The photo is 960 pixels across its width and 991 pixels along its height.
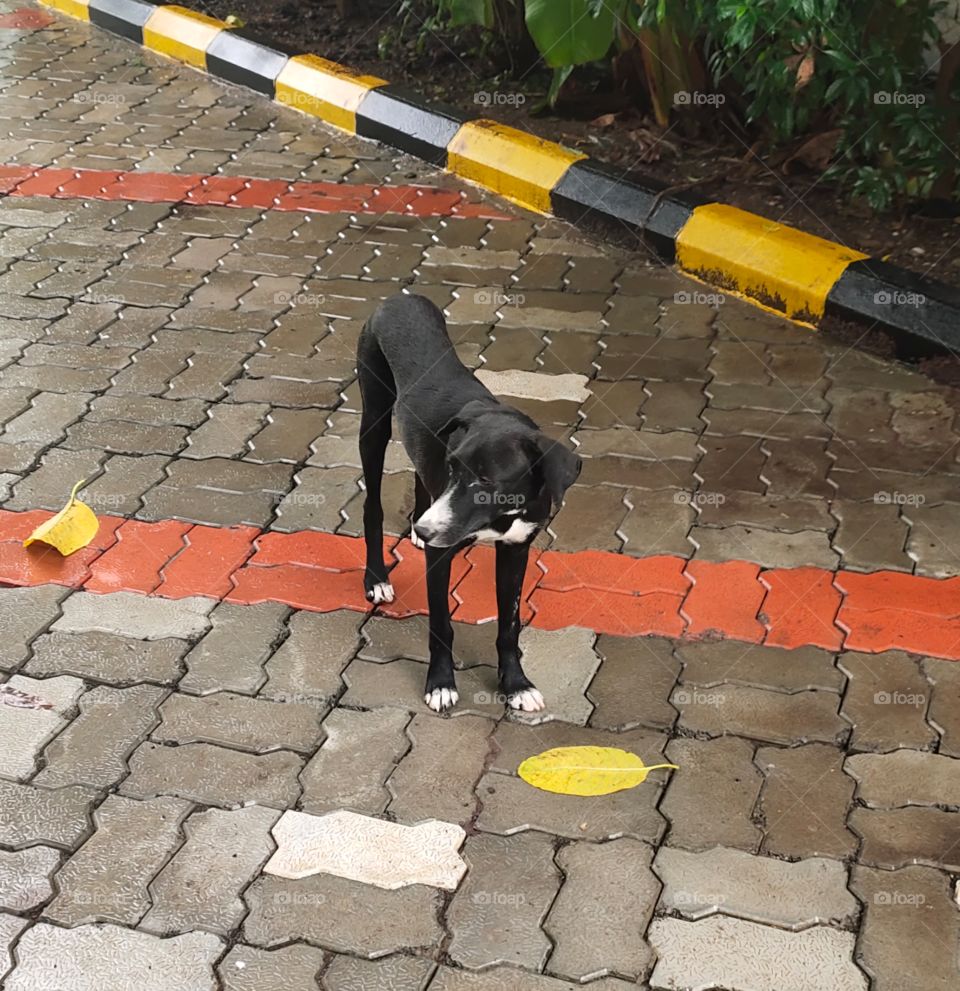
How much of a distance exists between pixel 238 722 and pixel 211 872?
23.9 inches

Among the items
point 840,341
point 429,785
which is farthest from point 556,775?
point 840,341

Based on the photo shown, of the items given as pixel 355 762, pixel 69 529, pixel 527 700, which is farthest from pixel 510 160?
pixel 355 762

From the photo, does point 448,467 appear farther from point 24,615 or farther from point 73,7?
point 73,7

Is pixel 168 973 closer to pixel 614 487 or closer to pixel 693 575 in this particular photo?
pixel 693 575

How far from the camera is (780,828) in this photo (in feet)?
12.0

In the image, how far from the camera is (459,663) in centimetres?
432

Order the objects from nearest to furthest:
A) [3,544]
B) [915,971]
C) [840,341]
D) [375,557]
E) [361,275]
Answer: [915,971] → [375,557] → [3,544] → [840,341] → [361,275]

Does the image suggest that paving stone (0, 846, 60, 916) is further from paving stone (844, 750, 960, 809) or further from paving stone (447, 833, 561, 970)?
paving stone (844, 750, 960, 809)

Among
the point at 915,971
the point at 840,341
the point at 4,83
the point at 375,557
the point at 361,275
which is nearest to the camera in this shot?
the point at 915,971

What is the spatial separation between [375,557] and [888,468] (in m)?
2.02

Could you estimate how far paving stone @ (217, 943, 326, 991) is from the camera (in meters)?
3.24

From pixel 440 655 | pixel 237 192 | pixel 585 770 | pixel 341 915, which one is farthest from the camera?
pixel 237 192

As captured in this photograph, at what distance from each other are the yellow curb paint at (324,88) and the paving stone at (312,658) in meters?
4.81

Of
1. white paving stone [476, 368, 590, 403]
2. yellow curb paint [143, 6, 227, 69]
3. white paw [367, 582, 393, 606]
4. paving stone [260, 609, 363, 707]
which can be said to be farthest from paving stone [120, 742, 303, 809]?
yellow curb paint [143, 6, 227, 69]
